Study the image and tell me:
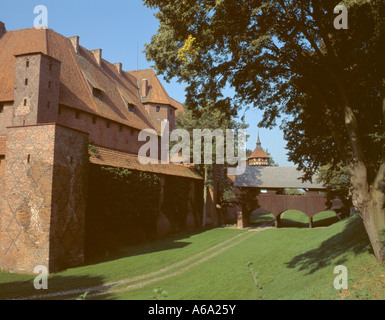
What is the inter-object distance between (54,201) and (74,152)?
10.0 feet

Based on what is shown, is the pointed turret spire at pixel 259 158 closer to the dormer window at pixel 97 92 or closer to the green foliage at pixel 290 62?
the dormer window at pixel 97 92

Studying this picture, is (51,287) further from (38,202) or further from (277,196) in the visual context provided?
(277,196)

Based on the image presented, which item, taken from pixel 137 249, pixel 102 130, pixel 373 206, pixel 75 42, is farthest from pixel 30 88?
pixel 373 206

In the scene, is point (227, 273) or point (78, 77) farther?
point (78, 77)

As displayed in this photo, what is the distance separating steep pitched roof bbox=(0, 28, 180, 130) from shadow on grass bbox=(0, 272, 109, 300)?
14466mm

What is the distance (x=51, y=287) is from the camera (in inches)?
544

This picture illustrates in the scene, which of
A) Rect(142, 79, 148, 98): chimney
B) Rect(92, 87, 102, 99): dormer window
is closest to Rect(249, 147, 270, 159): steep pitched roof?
Rect(142, 79, 148, 98): chimney

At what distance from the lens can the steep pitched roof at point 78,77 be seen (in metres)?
26.8

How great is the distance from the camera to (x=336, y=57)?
1087cm

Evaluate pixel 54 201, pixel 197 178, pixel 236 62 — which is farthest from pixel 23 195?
pixel 197 178

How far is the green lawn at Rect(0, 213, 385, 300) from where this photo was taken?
33.8ft

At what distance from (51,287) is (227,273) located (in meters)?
8.05
